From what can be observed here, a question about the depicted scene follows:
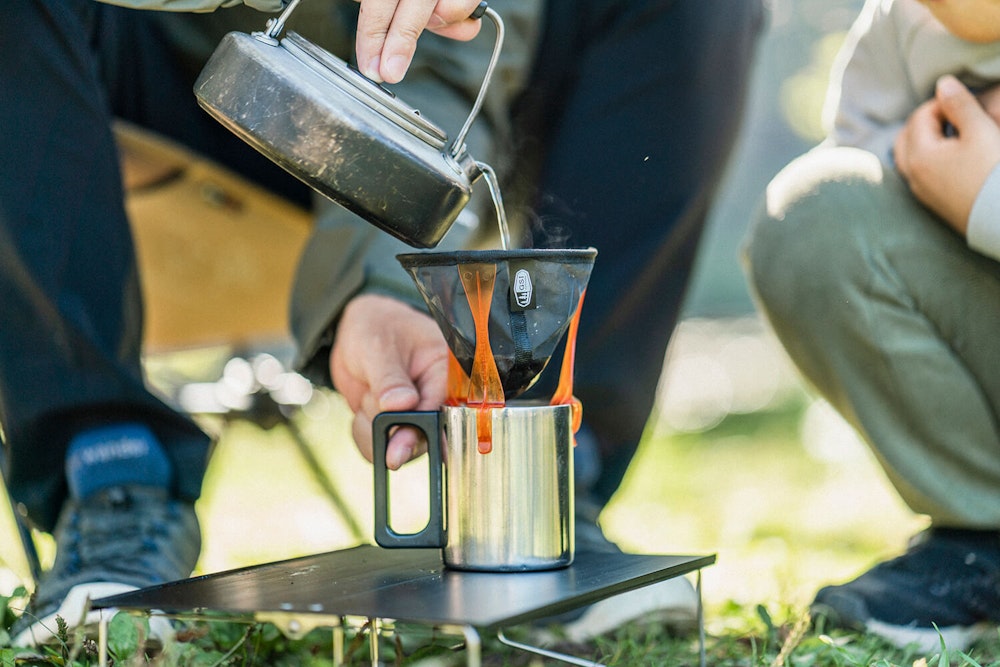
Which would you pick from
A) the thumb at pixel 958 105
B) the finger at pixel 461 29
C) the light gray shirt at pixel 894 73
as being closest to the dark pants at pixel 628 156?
the light gray shirt at pixel 894 73

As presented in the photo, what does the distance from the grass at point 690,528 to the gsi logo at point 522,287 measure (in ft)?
1.12

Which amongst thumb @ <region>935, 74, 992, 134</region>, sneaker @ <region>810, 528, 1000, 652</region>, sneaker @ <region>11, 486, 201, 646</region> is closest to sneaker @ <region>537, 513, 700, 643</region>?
sneaker @ <region>810, 528, 1000, 652</region>

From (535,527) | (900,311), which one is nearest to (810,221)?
(900,311)

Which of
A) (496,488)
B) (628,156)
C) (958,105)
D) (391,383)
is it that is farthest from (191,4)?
(958,105)

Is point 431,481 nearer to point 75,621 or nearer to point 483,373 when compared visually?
point 483,373

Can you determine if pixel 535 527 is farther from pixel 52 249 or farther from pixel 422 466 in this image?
pixel 422 466

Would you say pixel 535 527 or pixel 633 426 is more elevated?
pixel 633 426

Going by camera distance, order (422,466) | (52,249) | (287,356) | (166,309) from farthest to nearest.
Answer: (422,466) < (287,356) < (166,309) < (52,249)

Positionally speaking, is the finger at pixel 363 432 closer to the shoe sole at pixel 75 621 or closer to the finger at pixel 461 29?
the shoe sole at pixel 75 621

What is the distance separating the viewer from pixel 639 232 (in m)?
1.79

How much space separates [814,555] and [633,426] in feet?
1.92

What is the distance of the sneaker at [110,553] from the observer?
3.92 ft

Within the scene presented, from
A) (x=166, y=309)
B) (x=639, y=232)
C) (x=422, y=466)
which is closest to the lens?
(x=639, y=232)

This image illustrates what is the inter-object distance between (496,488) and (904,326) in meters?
0.69
